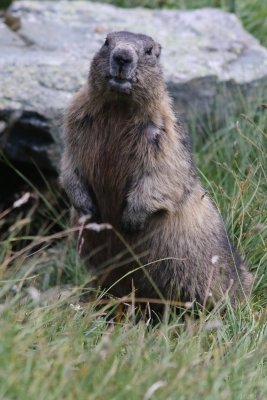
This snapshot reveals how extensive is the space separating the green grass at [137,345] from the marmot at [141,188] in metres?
0.40

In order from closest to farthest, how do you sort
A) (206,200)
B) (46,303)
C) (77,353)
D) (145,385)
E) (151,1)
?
(145,385) < (77,353) < (46,303) < (206,200) < (151,1)

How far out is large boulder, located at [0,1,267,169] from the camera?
294 inches

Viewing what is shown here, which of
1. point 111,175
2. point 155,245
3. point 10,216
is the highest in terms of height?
point 111,175

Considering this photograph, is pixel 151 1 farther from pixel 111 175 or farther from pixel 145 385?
pixel 145 385

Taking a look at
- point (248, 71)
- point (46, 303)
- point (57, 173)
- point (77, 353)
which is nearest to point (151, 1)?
point (248, 71)

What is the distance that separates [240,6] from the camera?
9.79m

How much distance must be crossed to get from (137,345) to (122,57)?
70.3 inches

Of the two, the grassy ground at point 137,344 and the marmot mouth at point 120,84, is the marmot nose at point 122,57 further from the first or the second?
the grassy ground at point 137,344

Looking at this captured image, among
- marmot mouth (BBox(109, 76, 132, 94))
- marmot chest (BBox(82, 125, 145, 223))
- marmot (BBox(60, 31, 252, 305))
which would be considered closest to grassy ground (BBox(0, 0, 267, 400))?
marmot (BBox(60, 31, 252, 305))

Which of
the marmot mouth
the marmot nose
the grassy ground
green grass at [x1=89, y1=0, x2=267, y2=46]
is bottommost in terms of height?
the grassy ground

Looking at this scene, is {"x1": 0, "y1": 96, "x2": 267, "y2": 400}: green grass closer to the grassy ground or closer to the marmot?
the grassy ground

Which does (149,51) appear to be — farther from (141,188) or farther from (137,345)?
(137,345)

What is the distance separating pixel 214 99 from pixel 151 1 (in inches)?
94.8

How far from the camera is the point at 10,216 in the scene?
7938mm
